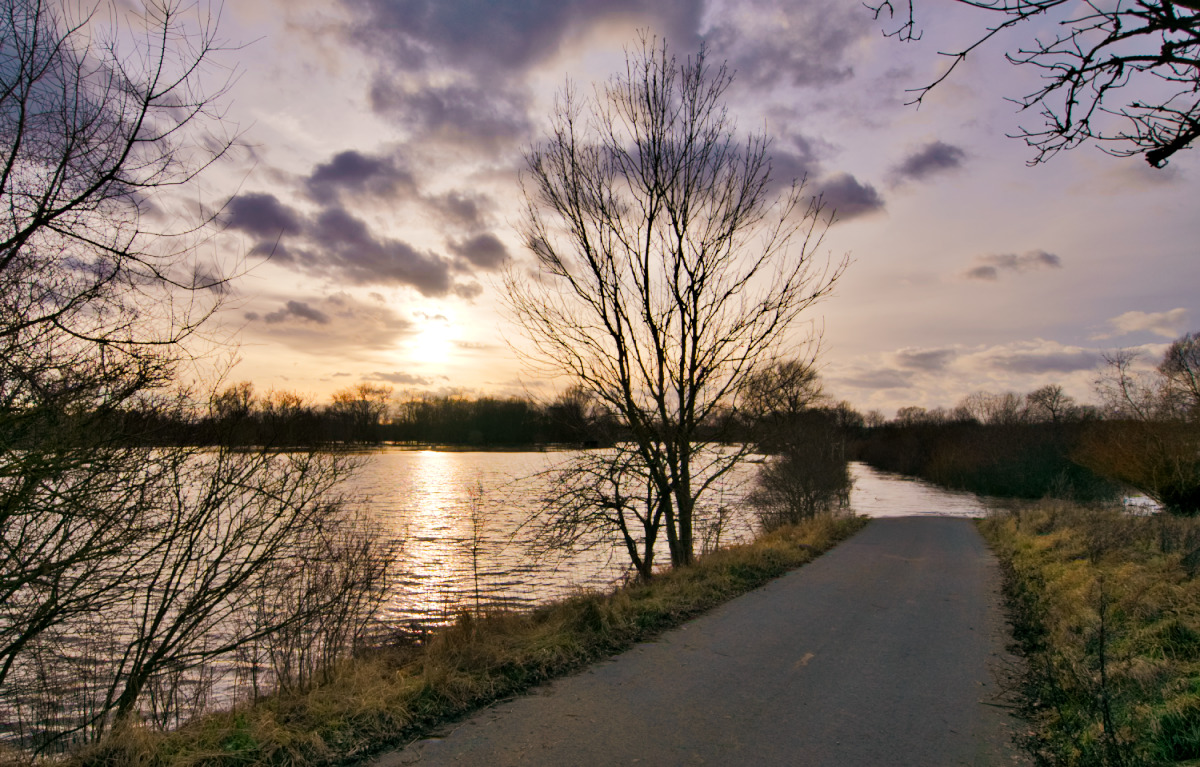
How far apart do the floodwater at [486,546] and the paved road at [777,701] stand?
2.84m

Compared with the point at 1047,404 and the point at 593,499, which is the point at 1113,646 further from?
the point at 1047,404

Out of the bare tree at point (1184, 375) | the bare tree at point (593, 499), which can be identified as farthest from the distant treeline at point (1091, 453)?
the bare tree at point (593, 499)

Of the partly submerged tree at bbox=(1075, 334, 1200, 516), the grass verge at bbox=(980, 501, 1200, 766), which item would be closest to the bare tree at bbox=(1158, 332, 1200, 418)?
the partly submerged tree at bbox=(1075, 334, 1200, 516)

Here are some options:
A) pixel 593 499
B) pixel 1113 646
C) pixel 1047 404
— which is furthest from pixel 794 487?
pixel 1047 404

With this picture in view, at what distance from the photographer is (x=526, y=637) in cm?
685

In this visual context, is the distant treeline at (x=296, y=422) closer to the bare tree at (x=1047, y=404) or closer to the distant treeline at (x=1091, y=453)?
the distant treeline at (x=1091, y=453)

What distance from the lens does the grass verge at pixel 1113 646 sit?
4312 mm

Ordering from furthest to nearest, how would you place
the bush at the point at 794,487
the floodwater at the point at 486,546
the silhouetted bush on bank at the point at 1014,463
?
the silhouetted bush on bank at the point at 1014,463, the bush at the point at 794,487, the floodwater at the point at 486,546

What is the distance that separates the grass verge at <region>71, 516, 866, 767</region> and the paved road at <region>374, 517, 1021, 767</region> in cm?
27

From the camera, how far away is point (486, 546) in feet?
74.5

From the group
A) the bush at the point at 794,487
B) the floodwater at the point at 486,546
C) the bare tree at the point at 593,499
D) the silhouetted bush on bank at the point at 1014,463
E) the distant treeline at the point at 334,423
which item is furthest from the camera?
the silhouetted bush on bank at the point at 1014,463

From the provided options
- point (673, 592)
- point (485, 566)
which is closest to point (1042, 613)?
point (673, 592)

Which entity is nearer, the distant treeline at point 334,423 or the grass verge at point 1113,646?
the grass verge at point 1113,646

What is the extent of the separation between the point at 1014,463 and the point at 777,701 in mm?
51316
